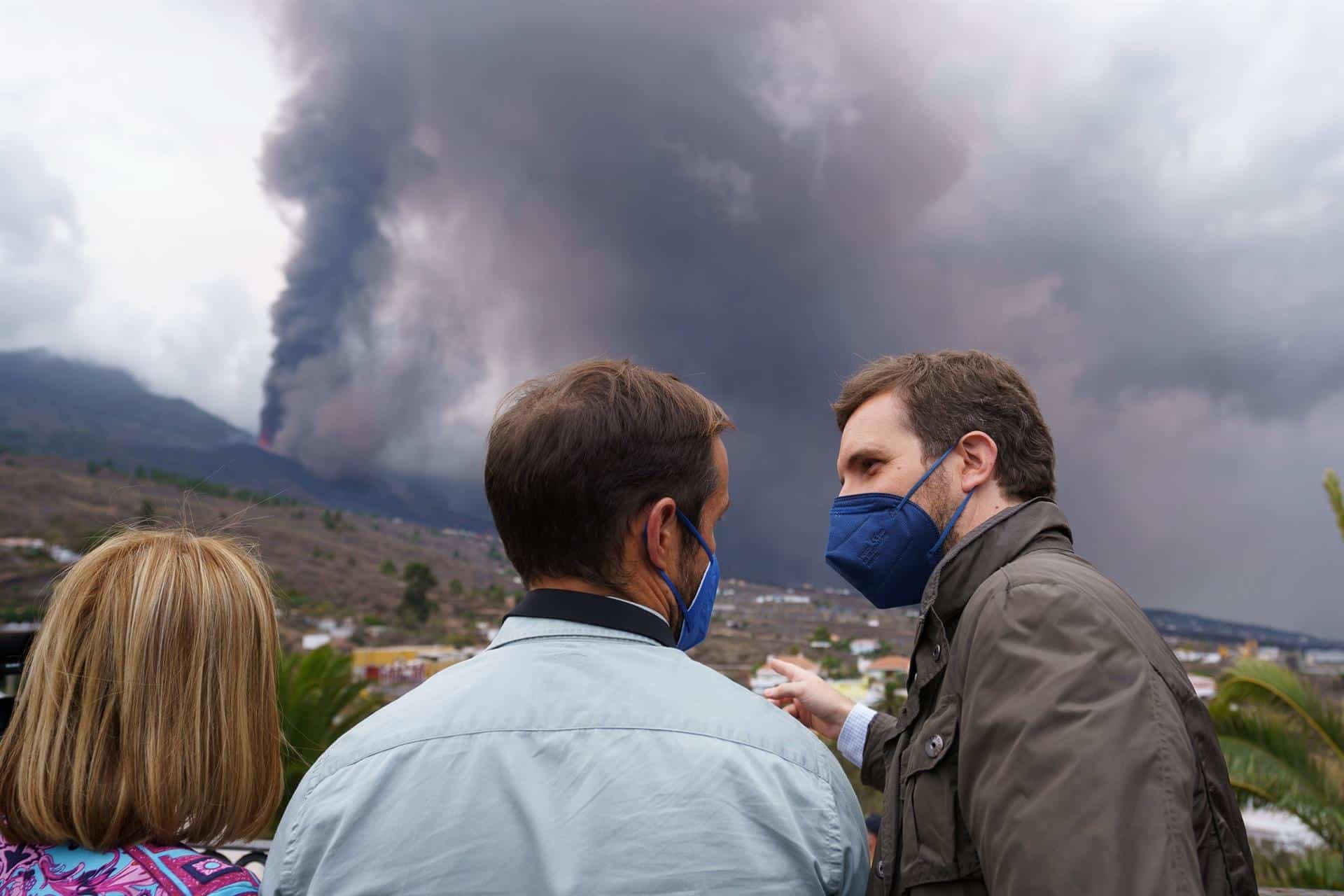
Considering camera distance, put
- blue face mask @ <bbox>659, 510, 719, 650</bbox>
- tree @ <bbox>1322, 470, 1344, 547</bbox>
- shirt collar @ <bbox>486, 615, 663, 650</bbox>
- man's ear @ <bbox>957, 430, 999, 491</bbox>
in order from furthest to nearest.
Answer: tree @ <bbox>1322, 470, 1344, 547</bbox> < man's ear @ <bbox>957, 430, 999, 491</bbox> < blue face mask @ <bbox>659, 510, 719, 650</bbox> < shirt collar @ <bbox>486, 615, 663, 650</bbox>

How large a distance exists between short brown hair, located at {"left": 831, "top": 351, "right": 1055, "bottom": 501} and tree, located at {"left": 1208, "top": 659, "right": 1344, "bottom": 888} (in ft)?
28.0

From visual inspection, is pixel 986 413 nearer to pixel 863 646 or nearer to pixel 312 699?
pixel 312 699

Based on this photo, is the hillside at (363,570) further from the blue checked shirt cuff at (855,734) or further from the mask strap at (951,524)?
the mask strap at (951,524)

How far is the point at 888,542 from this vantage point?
2.44m

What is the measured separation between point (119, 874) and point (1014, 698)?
1.70 metres

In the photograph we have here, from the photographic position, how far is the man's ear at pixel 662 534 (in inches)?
64.9

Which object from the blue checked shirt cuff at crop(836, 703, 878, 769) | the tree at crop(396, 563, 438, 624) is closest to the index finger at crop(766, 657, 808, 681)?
the blue checked shirt cuff at crop(836, 703, 878, 769)

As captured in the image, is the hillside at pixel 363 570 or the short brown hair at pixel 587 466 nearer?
the short brown hair at pixel 587 466

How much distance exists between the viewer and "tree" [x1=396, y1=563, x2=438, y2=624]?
2148 inches

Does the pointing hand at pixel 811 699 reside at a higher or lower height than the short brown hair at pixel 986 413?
lower

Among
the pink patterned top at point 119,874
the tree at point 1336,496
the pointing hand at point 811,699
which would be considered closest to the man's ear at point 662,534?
the pink patterned top at point 119,874

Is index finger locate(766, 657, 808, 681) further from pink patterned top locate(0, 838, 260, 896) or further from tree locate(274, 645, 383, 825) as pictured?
tree locate(274, 645, 383, 825)

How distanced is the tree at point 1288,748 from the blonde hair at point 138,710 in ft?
32.8

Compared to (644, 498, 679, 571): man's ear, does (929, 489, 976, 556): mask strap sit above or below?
above
